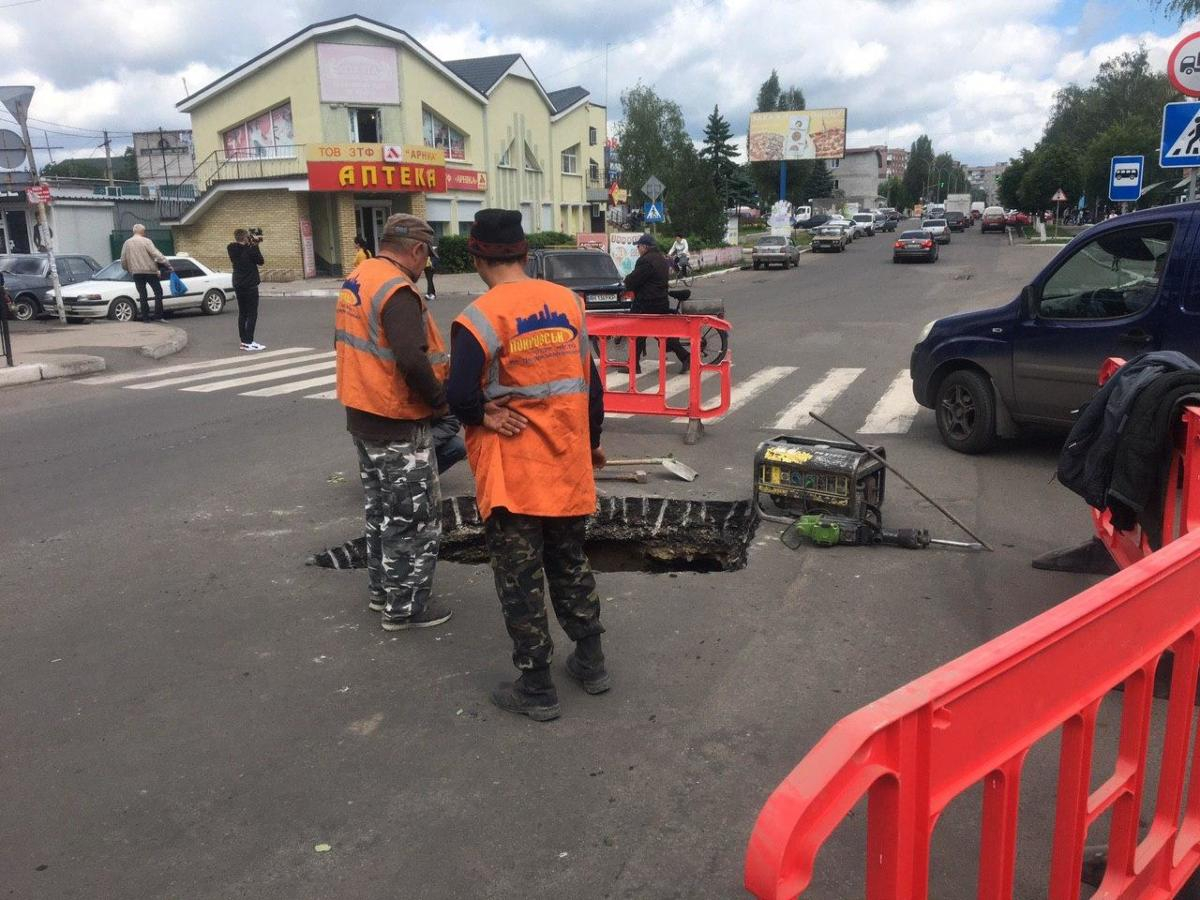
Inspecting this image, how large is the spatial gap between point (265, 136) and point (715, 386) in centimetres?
2969

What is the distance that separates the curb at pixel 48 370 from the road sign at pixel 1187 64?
45.0 feet

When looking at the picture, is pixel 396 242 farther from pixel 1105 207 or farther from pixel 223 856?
pixel 1105 207

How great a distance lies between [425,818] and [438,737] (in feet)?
1.79

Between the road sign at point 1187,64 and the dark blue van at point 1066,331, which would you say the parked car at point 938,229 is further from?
the dark blue van at point 1066,331

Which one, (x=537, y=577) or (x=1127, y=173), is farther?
(x=1127, y=173)

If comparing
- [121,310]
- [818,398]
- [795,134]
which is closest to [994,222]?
[795,134]

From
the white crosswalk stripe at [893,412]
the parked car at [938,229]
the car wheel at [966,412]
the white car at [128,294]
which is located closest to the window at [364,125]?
the white car at [128,294]

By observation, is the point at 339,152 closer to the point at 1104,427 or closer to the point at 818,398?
the point at 818,398

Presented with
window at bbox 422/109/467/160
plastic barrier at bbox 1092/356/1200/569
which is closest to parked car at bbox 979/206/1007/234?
window at bbox 422/109/467/160

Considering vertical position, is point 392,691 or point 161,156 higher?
point 161,156

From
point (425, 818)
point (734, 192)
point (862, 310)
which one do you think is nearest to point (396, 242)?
point (425, 818)

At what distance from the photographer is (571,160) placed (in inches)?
2034

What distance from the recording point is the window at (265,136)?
3562 cm

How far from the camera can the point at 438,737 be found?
3781 mm
